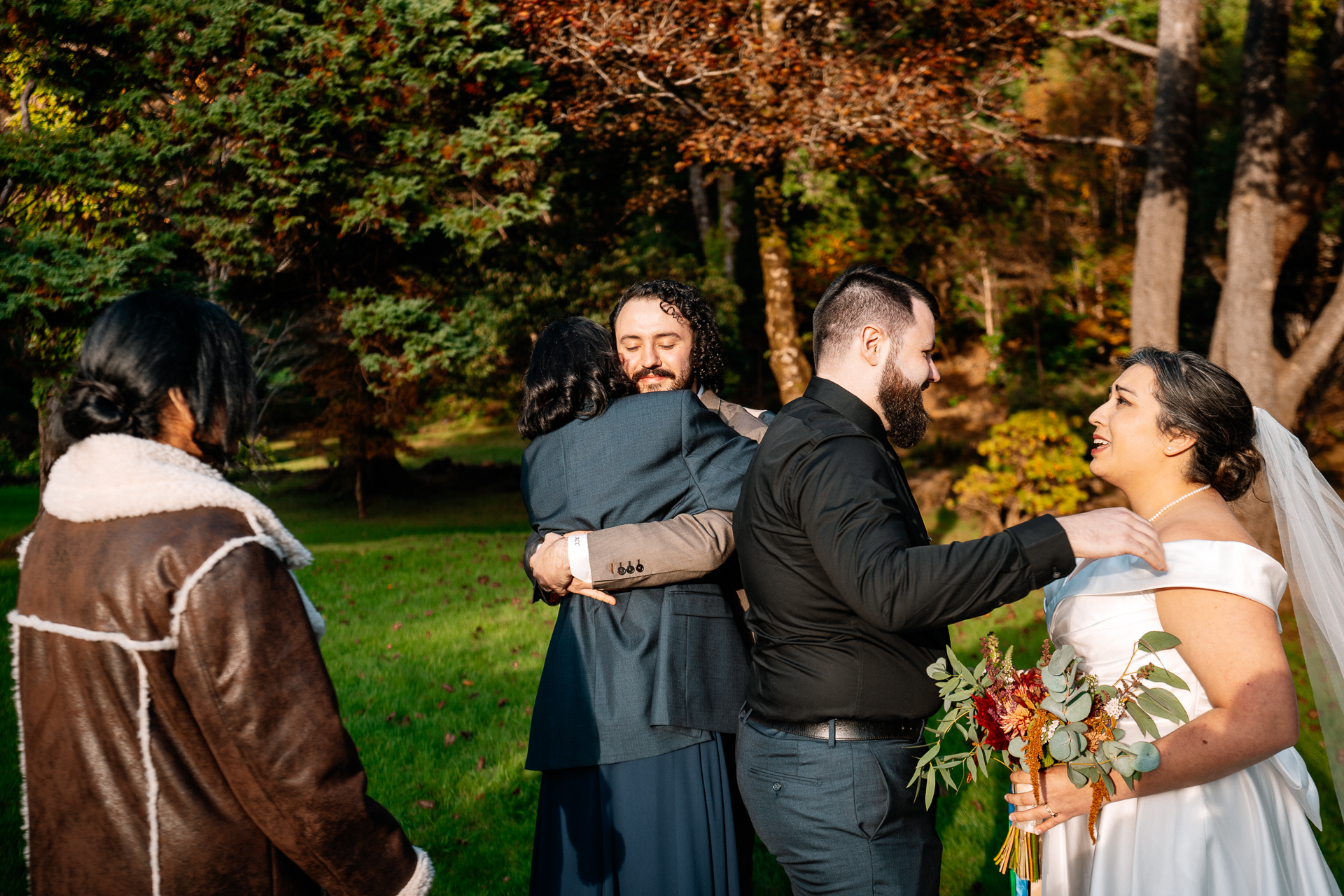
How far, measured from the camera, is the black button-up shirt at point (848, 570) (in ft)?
6.81

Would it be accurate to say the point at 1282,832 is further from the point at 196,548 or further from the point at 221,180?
the point at 221,180

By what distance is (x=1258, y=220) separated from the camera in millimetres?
9891

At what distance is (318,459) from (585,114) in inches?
1108

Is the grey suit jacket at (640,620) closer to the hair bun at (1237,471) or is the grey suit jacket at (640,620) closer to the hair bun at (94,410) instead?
the hair bun at (94,410)

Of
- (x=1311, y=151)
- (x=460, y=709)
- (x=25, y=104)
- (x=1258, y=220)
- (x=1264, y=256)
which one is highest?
(x=25, y=104)

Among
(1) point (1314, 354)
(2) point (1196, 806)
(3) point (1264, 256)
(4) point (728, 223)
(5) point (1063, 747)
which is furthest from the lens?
(4) point (728, 223)

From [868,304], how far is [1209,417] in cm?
113

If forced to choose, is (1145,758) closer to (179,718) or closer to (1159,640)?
(1159,640)

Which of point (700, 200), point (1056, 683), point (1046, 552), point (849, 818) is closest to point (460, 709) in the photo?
point (849, 818)

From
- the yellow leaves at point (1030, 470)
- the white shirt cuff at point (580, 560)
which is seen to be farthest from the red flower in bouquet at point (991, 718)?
the yellow leaves at point (1030, 470)

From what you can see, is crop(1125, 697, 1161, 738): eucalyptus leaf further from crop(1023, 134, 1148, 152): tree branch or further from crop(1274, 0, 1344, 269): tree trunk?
crop(1274, 0, 1344, 269): tree trunk

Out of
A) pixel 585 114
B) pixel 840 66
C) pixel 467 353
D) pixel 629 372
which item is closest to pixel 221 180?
pixel 467 353

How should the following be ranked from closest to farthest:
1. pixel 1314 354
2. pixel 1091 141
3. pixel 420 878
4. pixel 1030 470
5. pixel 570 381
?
1. pixel 420 878
2. pixel 570 381
3. pixel 1314 354
4. pixel 1091 141
5. pixel 1030 470

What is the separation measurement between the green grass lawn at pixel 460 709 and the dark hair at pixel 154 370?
3256 millimetres
